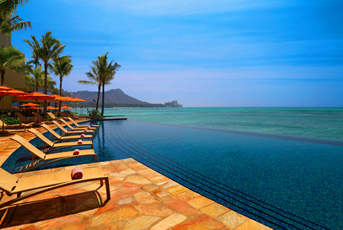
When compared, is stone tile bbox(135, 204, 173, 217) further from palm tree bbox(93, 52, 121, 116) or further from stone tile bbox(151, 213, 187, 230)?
palm tree bbox(93, 52, 121, 116)

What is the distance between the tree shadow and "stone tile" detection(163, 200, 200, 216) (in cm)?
104

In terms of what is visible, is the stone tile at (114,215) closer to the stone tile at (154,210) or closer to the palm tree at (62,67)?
the stone tile at (154,210)

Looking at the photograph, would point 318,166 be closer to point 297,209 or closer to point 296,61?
point 297,209

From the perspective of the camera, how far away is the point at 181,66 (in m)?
42.5

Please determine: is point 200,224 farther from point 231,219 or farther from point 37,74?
point 37,74

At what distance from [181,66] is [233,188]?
40.6 meters

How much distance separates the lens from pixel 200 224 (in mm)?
2412

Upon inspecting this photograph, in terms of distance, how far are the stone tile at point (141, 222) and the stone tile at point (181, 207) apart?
35 cm

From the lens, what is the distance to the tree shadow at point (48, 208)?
100 inches

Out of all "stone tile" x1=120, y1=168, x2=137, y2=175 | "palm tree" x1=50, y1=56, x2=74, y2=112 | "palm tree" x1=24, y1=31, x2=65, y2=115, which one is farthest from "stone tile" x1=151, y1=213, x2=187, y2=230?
"palm tree" x1=50, y1=56, x2=74, y2=112

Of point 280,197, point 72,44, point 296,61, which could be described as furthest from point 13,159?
point 296,61

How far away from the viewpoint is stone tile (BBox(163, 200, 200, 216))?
270 cm

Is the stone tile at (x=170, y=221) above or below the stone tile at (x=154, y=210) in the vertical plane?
above

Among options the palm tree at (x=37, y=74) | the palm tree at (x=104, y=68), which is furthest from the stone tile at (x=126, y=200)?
the palm tree at (x=37, y=74)
